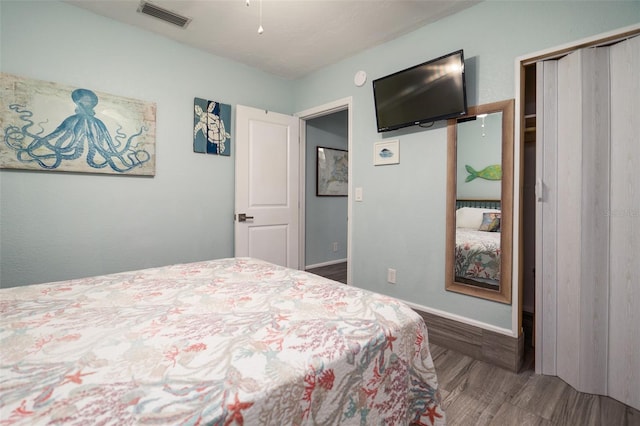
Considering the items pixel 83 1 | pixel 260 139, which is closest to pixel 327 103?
pixel 260 139

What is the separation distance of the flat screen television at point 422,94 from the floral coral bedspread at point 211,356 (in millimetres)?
1606

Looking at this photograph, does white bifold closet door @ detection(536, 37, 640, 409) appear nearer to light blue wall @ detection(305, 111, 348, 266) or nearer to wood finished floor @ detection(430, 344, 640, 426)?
wood finished floor @ detection(430, 344, 640, 426)

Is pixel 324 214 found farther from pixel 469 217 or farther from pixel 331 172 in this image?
pixel 469 217

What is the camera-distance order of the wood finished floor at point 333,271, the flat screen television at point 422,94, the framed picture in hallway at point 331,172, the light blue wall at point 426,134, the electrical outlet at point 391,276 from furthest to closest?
the framed picture in hallway at point 331,172
the wood finished floor at point 333,271
the electrical outlet at point 391,276
the flat screen television at point 422,94
the light blue wall at point 426,134

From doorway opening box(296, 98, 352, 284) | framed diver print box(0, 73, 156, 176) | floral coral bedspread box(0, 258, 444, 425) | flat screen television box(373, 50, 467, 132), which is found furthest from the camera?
doorway opening box(296, 98, 352, 284)

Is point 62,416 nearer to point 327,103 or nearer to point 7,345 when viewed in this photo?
point 7,345

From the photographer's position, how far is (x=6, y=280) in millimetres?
2088

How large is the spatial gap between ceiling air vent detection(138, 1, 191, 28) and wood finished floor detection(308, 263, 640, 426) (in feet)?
10.6

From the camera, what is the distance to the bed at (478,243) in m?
2.13

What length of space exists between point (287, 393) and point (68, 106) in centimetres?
262

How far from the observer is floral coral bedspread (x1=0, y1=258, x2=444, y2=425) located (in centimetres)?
65

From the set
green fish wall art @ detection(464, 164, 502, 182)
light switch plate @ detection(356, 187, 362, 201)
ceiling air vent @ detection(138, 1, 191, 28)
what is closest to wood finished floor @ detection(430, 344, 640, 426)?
green fish wall art @ detection(464, 164, 502, 182)

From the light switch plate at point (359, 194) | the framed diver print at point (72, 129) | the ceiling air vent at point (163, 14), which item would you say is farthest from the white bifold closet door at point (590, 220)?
the framed diver print at point (72, 129)

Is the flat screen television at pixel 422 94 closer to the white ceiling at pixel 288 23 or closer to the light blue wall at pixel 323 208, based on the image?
the white ceiling at pixel 288 23
